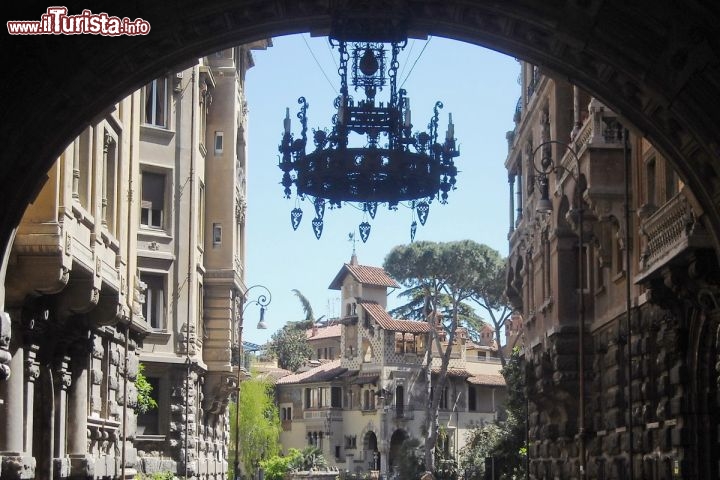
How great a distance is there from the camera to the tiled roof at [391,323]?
4518 inches

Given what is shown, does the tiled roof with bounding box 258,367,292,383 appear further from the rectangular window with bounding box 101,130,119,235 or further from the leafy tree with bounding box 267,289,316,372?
the rectangular window with bounding box 101,130,119,235

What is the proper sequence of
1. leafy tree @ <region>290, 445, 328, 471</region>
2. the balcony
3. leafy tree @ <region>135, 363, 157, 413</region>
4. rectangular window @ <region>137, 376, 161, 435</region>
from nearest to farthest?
the balcony < leafy tree @ <region>135, 363, 157, 413</region> < rectangular window @ <region>137, 376, 161, 435</region> < leafy tree @ <region>290, 445, 328, 471</region>

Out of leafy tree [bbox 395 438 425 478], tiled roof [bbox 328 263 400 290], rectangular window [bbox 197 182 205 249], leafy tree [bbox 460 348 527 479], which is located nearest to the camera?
rectangular window [bbox 197 182 205 249]

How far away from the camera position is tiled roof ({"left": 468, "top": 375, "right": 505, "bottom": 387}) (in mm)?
115375

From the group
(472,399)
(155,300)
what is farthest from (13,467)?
(472,399)

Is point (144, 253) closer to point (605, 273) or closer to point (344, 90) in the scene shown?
point (605, 273)

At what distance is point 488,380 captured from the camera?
383ft

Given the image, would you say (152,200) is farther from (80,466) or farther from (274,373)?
(274,373)

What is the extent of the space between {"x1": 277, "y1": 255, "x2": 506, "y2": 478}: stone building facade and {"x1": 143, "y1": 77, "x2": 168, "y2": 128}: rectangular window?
209 ft

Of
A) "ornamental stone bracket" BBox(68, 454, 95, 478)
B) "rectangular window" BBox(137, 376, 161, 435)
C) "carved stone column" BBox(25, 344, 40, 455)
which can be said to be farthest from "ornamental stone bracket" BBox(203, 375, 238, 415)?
"carved stone column" BBox(25, 344, 40, 455)

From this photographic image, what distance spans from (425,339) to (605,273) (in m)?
80.6

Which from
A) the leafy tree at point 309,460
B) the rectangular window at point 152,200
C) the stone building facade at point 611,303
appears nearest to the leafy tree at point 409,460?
the leafy tree at point 309,460

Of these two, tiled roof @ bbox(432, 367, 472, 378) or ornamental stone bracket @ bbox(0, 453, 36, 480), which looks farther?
tiled roof @ bbox(432, 367, 472, 378)

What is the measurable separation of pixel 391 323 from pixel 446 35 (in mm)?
94178
